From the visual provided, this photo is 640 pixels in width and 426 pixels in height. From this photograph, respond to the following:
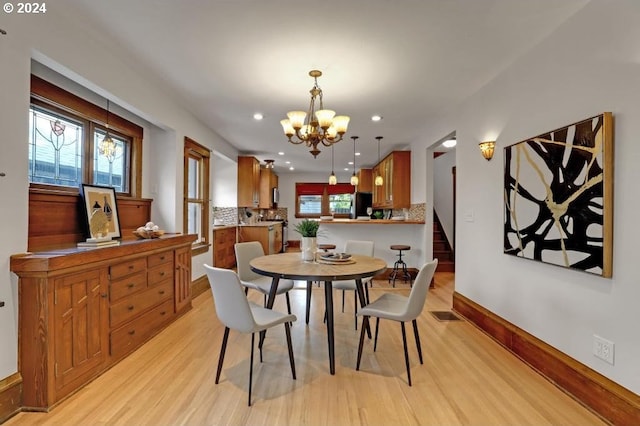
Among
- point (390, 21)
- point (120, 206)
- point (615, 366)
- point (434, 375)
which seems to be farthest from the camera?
point (120, 206)

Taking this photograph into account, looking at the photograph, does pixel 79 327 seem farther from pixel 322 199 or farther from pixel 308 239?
pixel 322 199

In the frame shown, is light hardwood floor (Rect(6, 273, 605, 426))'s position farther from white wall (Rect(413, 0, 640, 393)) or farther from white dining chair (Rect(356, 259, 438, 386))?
white wall (Rect(413, 0, 640, 393))

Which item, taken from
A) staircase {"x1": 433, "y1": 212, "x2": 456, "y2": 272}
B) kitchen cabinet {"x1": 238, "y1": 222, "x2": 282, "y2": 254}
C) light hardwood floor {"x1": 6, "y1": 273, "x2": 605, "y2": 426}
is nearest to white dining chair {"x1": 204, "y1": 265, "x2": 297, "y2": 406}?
light hardwood floor {"x1": 6, "y1": 273, "x2": 605, "y2": 426}

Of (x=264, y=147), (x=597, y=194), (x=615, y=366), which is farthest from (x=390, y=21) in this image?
(x=264, y=147)

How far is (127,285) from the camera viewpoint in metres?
2.62

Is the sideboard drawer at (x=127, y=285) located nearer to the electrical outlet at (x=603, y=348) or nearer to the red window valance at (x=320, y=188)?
the electrical outlet at (x=603, y=348)

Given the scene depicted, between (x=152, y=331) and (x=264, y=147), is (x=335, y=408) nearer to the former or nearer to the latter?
(x=152, y=331)

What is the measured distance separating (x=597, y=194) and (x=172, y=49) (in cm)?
314

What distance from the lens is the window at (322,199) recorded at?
10586mm

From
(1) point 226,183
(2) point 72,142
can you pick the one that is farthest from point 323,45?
(1) point 226,183

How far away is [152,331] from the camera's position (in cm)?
300

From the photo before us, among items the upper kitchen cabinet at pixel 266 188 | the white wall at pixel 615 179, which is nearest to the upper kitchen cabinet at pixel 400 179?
the white wall at pixel 615 179

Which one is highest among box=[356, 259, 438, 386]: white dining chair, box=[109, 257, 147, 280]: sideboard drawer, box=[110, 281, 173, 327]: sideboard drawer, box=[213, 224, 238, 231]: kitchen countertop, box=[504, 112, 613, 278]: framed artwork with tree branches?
box=[504, 112, 613, 278]: framed artwork with tree branches

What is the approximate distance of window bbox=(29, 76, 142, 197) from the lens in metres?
2.43
